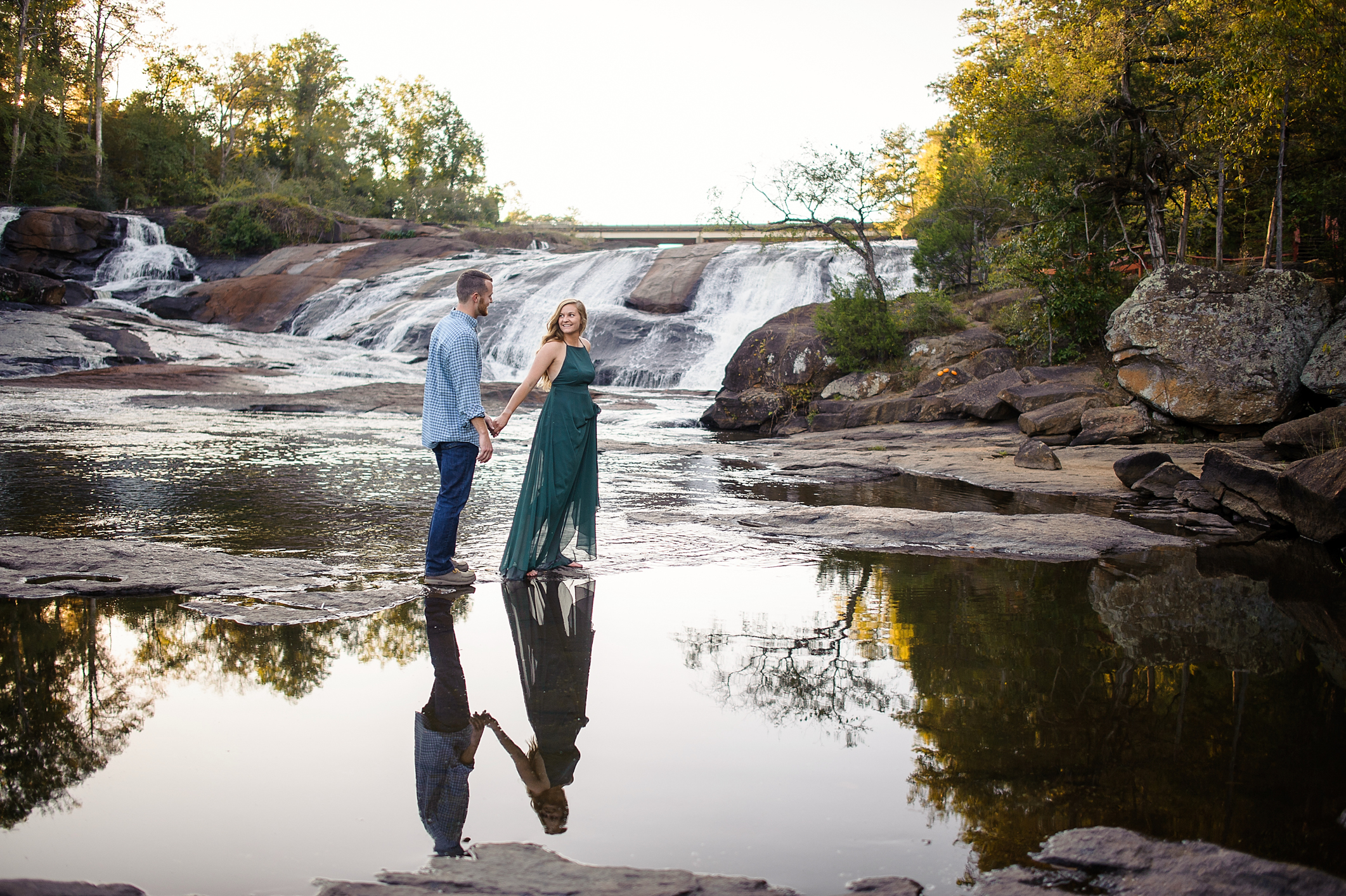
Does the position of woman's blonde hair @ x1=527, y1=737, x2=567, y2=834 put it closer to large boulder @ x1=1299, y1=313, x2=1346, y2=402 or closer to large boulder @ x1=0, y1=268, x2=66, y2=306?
large boulder @ x1=1299, y1=313, x2=1346, y2=402

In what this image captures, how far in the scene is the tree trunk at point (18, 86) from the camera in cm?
3634

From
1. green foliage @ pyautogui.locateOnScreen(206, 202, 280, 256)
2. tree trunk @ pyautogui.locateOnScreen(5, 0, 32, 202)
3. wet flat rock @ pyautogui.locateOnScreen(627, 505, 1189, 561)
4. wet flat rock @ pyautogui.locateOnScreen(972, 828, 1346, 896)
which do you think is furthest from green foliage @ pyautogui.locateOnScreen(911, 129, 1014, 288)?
tree trunk @ pyautogui.locateOnScreen(5, 0, 32, 202)

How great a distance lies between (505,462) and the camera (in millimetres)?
11281

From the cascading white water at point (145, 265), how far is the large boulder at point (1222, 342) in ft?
104

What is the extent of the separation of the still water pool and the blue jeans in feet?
0.91

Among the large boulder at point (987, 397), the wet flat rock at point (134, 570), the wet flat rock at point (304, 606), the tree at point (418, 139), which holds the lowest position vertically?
the wet flat rock at point (304, 606)

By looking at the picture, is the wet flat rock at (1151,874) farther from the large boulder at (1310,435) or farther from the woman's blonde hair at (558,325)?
the large boulder at (1310,435)

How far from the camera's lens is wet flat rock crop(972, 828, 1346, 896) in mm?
2178

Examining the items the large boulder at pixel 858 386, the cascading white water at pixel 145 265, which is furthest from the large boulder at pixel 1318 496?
the cascading white water at pixel 145 265

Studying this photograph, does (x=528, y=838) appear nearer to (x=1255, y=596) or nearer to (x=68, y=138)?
(x=1255, y=596)

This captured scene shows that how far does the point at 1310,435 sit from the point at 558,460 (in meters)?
7.73

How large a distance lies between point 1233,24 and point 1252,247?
6.48 m

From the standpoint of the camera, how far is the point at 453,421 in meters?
5.16

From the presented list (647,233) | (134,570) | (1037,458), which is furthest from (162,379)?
(647,233)
